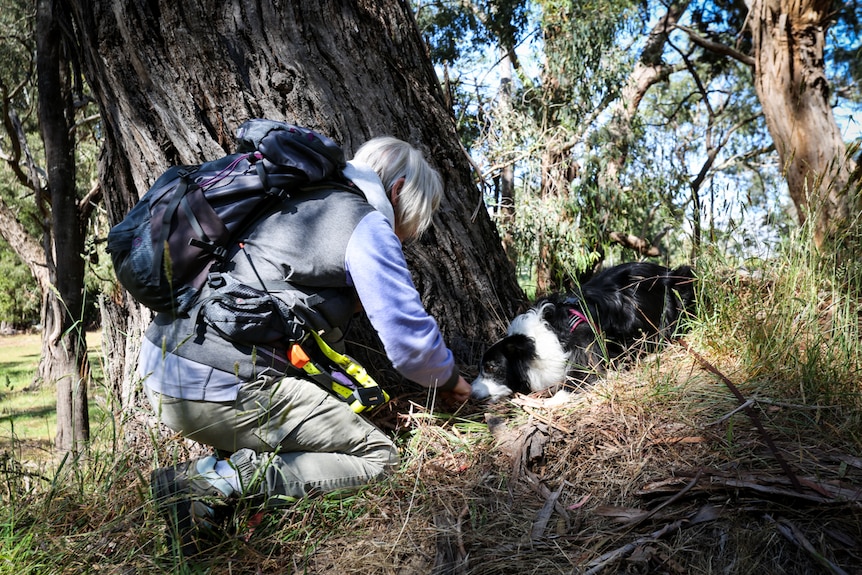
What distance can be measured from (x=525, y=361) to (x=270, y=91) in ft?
6.36

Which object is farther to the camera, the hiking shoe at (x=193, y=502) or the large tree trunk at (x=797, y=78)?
the large tree trunk at (x=797, y=78)

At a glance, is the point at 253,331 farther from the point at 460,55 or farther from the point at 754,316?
the point at 460,55

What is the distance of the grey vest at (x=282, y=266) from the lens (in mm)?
2428

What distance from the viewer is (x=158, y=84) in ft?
11.1

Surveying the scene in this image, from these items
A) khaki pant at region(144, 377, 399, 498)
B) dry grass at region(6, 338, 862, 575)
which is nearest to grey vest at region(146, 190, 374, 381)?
khaki pant at region(144, 377, 399, 498)

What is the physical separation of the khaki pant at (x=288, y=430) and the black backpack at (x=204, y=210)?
0.39 meters

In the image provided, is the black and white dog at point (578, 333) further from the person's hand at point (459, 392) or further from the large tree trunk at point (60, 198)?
→ the large tree trunk at point (60, 198)

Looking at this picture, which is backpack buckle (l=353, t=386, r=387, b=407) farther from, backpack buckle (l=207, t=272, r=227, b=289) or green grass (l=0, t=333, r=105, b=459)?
green grass (l=0, t=333, r=105, b=459)

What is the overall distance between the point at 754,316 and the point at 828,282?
402 millimetres

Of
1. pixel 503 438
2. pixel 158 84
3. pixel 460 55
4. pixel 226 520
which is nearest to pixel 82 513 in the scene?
pixel 226 520

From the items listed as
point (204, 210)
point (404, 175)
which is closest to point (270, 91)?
point (404, 175)

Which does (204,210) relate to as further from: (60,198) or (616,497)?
(60,198)

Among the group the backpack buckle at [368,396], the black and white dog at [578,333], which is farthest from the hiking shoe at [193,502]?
the black and white dog at [578,333]

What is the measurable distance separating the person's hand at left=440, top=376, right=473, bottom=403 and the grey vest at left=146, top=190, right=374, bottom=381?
77 cm
